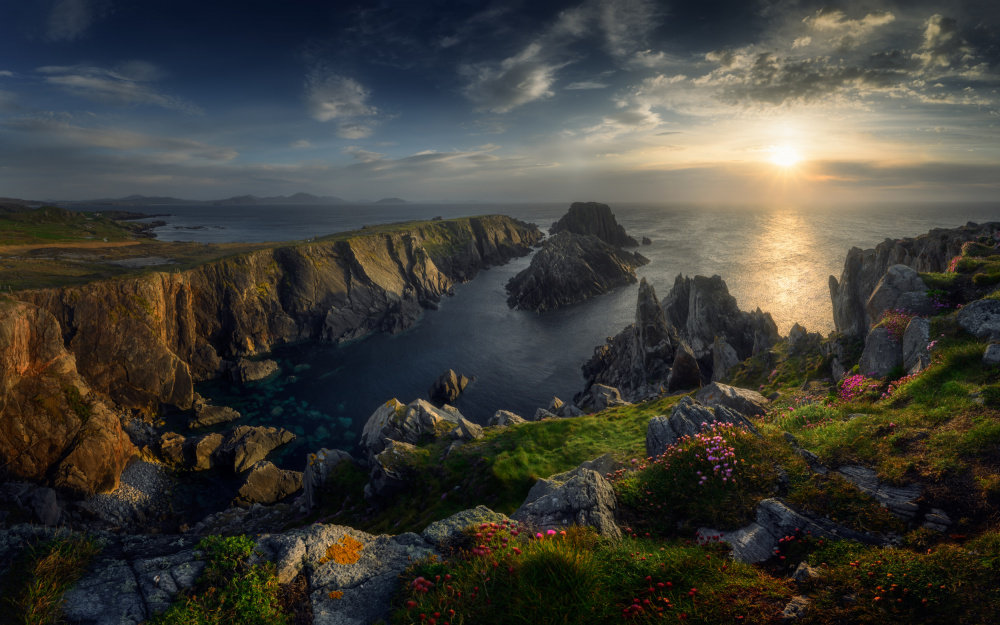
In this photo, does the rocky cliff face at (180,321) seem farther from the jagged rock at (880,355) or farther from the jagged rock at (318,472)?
the jagged rock at (880,355)

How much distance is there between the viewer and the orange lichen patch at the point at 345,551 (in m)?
6.93

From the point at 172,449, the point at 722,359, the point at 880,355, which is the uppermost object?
the point at 880,355

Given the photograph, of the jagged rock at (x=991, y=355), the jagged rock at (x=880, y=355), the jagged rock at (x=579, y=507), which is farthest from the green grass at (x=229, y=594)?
the jagged rock at (x=880, y=355)

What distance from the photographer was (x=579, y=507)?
8531mm

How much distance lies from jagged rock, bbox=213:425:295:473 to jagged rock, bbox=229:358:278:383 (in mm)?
17147

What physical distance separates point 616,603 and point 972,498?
714 centimetres

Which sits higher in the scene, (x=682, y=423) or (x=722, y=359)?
(x=682, y=423)

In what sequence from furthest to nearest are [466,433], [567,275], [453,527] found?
[567,275] < [466,433] < [453,527]

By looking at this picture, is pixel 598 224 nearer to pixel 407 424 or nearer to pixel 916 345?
pixel 407 424

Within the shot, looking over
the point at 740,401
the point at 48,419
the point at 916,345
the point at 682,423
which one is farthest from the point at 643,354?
the point at 48,419

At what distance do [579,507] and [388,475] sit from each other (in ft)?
45.2

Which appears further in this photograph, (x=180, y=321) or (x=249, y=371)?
(x=180, y=321)

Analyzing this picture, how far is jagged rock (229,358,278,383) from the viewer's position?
53.3 m

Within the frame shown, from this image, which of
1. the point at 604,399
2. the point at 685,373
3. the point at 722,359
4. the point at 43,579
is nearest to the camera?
the point at 43,579
